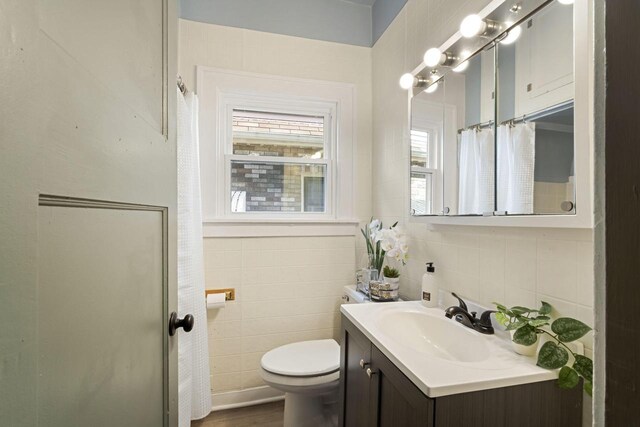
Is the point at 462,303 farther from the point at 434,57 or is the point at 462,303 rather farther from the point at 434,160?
the point at 434,57

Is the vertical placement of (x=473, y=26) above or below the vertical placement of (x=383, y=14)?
below

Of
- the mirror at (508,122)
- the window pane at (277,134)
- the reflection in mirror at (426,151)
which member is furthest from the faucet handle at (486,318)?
the window pane at (277,134)

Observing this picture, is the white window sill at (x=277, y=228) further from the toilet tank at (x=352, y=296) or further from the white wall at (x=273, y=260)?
the toilet tank at (x=352, y=296)

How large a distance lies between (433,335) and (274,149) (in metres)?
1.52

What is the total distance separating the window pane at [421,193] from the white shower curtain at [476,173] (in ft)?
0.72

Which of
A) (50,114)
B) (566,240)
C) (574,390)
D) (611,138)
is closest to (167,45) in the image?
(50,114)

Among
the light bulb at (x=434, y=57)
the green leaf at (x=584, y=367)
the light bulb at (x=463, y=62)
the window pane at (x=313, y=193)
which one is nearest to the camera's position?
the green leaf at (x=584, y=367)

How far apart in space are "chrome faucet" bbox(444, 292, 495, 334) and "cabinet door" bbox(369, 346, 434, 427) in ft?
1.18

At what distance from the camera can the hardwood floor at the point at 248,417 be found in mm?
1798

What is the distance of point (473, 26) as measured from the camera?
115cm

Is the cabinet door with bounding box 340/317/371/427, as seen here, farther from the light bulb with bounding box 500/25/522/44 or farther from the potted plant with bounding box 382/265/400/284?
the light bulb with bounding box 500/25/522/44

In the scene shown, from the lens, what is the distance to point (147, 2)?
26.1 inches

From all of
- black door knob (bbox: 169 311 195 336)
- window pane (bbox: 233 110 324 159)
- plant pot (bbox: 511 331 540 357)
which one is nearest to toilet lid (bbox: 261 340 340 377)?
black door knob (bbox: 169 311 195 336)

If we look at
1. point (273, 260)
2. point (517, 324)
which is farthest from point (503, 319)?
point (273, 260)
